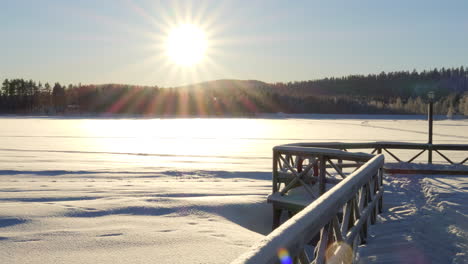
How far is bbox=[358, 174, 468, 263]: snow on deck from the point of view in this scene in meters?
5.25

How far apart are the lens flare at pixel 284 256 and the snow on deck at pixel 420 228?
9.45 feet

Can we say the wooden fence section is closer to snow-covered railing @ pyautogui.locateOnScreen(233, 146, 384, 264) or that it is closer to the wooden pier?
the wooden pier

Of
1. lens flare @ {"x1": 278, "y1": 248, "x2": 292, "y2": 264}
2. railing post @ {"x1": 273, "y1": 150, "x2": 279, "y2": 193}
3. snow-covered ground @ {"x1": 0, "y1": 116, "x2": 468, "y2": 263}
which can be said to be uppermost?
lens flare @ {"x1": 278, "y1": 248, "x2": 292, "y2": 264}

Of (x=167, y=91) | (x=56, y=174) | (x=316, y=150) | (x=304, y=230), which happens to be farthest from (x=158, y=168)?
(x=167, y=91)

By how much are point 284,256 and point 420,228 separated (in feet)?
15.9

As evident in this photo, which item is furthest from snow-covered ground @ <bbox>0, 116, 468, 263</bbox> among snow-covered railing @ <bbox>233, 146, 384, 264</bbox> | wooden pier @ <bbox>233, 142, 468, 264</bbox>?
snow-covered railing @ <bbox>233, 146, 384, 264</bbox>

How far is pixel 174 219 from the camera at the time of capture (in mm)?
8695

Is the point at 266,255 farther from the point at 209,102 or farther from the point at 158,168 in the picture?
the point at 209,102

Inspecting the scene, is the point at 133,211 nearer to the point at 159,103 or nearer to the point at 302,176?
the point at 302,176

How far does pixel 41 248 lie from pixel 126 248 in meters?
1.36

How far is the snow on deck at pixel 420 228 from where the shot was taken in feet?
17.2

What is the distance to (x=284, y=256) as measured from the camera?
2652mm

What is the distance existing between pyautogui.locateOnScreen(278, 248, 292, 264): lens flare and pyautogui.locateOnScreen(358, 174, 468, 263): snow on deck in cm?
288

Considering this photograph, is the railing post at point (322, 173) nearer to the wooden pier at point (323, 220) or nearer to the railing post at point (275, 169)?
the wooden pier at point (323, 220)
